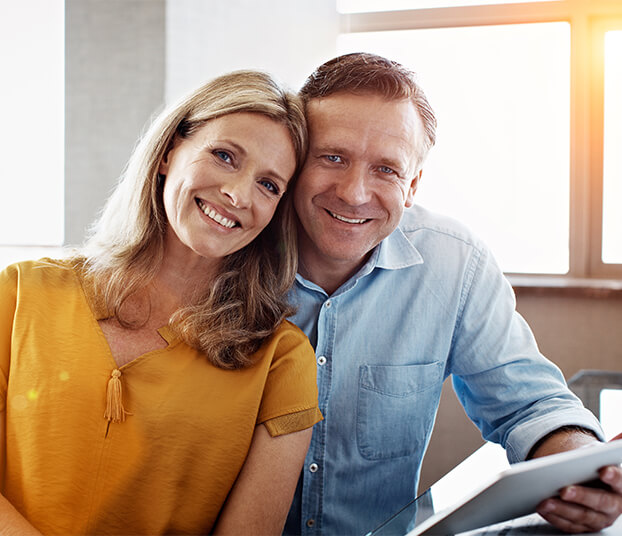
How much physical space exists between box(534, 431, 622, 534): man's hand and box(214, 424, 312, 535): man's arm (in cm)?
39

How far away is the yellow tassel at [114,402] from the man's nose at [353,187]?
57 cm

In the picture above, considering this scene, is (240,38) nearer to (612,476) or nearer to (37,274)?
(37,274)

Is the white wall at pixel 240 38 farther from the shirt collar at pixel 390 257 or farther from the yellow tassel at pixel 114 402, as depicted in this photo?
the yellow tassel at pixel 114 402

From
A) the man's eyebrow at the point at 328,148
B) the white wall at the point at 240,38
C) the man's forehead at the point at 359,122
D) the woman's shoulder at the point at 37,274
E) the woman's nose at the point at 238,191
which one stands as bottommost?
the woman's shoulder at the point at 37,274

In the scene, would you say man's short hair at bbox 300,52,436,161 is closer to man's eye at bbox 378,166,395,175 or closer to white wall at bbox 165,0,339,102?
man's eye at bbox 378,166,395,175

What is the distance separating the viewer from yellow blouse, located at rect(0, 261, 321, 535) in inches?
40.6

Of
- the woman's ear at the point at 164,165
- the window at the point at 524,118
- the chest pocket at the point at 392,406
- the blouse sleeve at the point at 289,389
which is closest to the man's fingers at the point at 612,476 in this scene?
the blouse sleeve at the point at 289,389

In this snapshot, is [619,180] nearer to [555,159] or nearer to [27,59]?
[555,159]

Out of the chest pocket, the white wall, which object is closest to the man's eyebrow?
the chest pocket

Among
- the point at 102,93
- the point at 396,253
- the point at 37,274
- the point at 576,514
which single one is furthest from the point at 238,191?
the point at 102,93

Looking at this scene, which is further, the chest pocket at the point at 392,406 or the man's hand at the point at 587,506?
the chest pocket at the point at 392,406

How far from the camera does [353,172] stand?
4.37ft

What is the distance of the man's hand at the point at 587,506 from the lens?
2.97 feet

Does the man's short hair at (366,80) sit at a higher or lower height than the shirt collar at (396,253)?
higher
